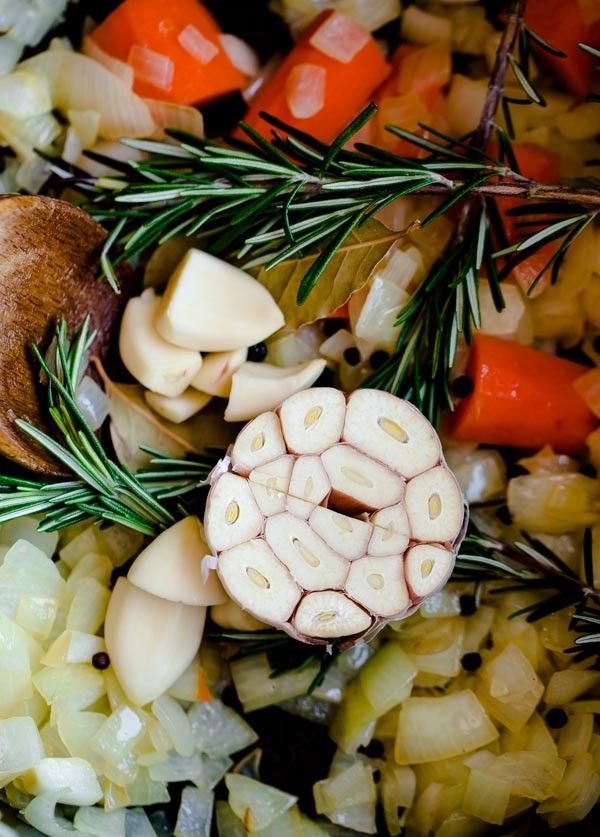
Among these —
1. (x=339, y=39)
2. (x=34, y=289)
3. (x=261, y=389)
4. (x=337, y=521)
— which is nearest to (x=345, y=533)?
(x=337, y=521)

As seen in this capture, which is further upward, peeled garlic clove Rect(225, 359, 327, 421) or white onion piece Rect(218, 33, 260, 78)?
white onion piece Rect(218, 33, 260, 78)

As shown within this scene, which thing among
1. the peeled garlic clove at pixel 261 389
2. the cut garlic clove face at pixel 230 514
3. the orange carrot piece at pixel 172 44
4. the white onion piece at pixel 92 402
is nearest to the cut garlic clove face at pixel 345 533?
the cut garlic clove face at pixel 230 514

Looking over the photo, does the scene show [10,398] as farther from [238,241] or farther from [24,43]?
[24,43]

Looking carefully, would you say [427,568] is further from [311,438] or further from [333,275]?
[333,275]

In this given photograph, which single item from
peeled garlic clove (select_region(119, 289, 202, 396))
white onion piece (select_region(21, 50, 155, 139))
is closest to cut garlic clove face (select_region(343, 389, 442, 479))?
peeled garlic clove (select_region(119, 289, 202, 396))

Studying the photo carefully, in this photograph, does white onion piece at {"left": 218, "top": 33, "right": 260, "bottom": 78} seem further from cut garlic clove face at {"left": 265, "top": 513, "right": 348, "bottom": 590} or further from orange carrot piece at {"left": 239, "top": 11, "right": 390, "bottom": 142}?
cut garlic clove face at {"left": 265, "top": 513, "right": 348, "bottom": 590}

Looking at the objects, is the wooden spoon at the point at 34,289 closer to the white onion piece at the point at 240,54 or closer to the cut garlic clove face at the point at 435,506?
the white onion piece at the point at 240,54

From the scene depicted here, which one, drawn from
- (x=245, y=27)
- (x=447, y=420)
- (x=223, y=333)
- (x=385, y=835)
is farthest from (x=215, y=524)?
(x=245, y=27)
